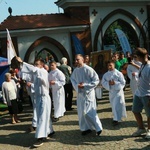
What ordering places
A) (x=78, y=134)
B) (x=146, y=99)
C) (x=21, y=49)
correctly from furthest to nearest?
(x=21, y=49)
(x=78, y=134)
(x=146, y=99)

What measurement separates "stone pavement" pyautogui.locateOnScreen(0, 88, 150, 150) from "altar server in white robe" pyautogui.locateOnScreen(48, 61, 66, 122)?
0.25 m

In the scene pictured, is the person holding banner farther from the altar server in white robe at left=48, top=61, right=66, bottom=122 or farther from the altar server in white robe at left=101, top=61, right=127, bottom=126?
the altar server in white robe at left=101, top=61, right=127, bottom=126

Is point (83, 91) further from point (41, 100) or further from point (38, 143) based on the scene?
point (38, 143)

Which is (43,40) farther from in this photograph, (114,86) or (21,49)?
(114,86)

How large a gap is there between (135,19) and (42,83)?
15304 millimetres

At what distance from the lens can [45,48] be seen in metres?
18.7

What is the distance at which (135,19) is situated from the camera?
847 inches

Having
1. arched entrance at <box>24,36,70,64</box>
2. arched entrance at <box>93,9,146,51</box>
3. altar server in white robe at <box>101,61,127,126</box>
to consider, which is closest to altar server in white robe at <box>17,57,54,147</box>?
altar server in white robe at <box>101,61,127,126</box>

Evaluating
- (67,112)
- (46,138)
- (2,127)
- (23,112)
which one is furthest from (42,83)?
(23,112)

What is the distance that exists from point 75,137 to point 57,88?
8.93ft

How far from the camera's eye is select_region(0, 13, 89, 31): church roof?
17.7 meters

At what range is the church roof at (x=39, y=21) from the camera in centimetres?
1770

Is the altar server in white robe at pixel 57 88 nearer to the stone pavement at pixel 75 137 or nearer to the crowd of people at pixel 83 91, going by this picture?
the crowd of people at pixel 83 91

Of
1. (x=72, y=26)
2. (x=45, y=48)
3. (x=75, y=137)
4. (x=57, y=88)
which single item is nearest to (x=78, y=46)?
(x=72, y=26)
